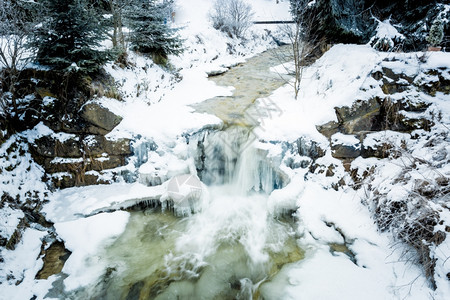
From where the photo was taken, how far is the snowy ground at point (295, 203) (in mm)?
3004

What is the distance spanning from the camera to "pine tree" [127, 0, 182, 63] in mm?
7278

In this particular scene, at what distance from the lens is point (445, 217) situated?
8.88ft

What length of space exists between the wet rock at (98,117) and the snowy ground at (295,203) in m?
0.19

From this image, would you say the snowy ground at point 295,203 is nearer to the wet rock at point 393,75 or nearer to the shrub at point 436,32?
the wet rock at point 393,75

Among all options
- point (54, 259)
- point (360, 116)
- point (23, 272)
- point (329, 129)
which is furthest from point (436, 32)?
point (23, 272)

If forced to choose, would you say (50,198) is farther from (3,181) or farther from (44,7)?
(44,7)

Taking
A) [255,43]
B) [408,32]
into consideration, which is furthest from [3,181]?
[255,43]

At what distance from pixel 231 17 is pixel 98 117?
609 inches

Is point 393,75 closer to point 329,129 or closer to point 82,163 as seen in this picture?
point 329,129

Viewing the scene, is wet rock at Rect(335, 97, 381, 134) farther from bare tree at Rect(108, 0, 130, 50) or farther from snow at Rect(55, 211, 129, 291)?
bare tree at Rect(108, 0, 130, 50)

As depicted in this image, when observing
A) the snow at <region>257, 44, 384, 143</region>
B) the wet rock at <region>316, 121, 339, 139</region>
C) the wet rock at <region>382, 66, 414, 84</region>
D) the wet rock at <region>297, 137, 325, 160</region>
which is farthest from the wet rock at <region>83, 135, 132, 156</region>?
the wet rock at <region>382, 66, 414, 84</region>

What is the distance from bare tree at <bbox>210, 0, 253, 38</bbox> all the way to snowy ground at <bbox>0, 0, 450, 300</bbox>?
1104cm

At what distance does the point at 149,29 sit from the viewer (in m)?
7.47

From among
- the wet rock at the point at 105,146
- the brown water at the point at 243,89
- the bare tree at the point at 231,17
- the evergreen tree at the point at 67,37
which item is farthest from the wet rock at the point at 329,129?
the bare tree at the point at 231,17
